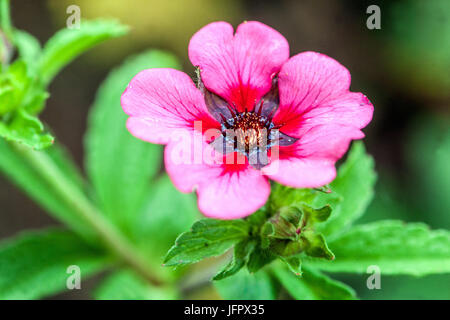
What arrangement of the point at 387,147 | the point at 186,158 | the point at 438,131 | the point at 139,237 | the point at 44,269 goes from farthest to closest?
the point at 387,147, the point at 438,131, the point at 139,237, the point at 44,269, the point at 186,158

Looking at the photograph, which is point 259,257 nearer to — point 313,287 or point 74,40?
point 313,287

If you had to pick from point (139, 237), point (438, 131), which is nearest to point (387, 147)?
point (438, 131)

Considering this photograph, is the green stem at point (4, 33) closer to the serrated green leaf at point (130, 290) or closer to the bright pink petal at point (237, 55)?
the bright pink petal at point (237, 55)

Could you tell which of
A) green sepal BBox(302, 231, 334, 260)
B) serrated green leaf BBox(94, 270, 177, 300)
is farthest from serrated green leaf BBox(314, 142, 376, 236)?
serrated green leaf BBox(94, 270, 177, 300)

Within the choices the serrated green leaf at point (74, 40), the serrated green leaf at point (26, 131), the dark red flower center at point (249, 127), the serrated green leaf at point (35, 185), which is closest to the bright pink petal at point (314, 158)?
the dark red flower center at point (249, 127)
